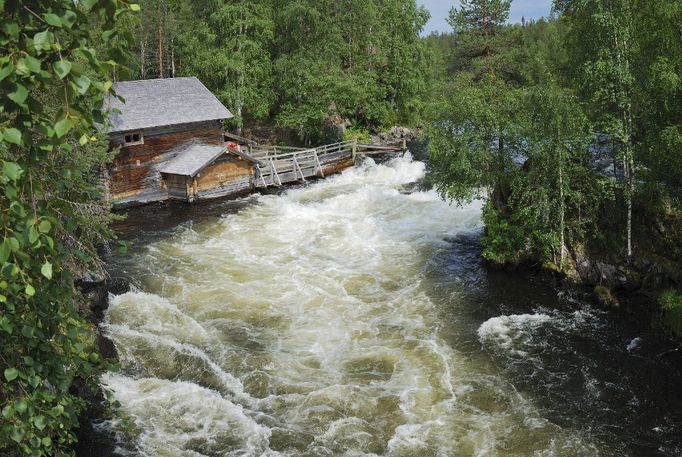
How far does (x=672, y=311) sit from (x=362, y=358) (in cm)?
790

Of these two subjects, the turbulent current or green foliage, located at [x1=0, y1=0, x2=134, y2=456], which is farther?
the turbulent current

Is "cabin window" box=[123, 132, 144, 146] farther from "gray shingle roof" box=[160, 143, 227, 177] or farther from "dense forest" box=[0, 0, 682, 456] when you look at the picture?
"dense forest" box=[0, 0, 682, 456]

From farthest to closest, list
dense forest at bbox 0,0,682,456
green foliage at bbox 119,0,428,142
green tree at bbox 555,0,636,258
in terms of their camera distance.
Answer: green foliage at bbox 119,0,428,142 → green tree at bbox 555,0,636,258 → dense forest at bbox 0,0,682,456

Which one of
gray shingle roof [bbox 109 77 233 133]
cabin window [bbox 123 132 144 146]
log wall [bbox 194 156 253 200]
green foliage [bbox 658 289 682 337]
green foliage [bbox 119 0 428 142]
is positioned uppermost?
green foliage [bbox 119 0 428 142]

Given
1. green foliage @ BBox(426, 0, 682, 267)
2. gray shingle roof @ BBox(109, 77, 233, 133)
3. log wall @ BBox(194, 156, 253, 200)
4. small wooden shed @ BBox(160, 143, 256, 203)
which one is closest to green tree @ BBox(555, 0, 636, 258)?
green foliage @ BBox(426, 0, 682, 267)

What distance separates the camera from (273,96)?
44250 mm

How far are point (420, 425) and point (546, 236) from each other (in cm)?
878

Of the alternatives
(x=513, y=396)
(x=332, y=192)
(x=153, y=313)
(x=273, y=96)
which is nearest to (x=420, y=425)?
(x=513, y=396)

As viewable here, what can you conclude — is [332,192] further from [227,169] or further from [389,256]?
[389,256]

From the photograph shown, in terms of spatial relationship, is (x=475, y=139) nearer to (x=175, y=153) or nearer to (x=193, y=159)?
(x=193, y=159)

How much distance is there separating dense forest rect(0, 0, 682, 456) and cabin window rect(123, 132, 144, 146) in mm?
2046

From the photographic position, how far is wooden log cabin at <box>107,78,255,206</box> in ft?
96.8

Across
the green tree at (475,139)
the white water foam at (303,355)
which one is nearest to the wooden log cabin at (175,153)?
the white water foam at (303,355)

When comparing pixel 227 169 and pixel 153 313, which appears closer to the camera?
pixel 153 313
